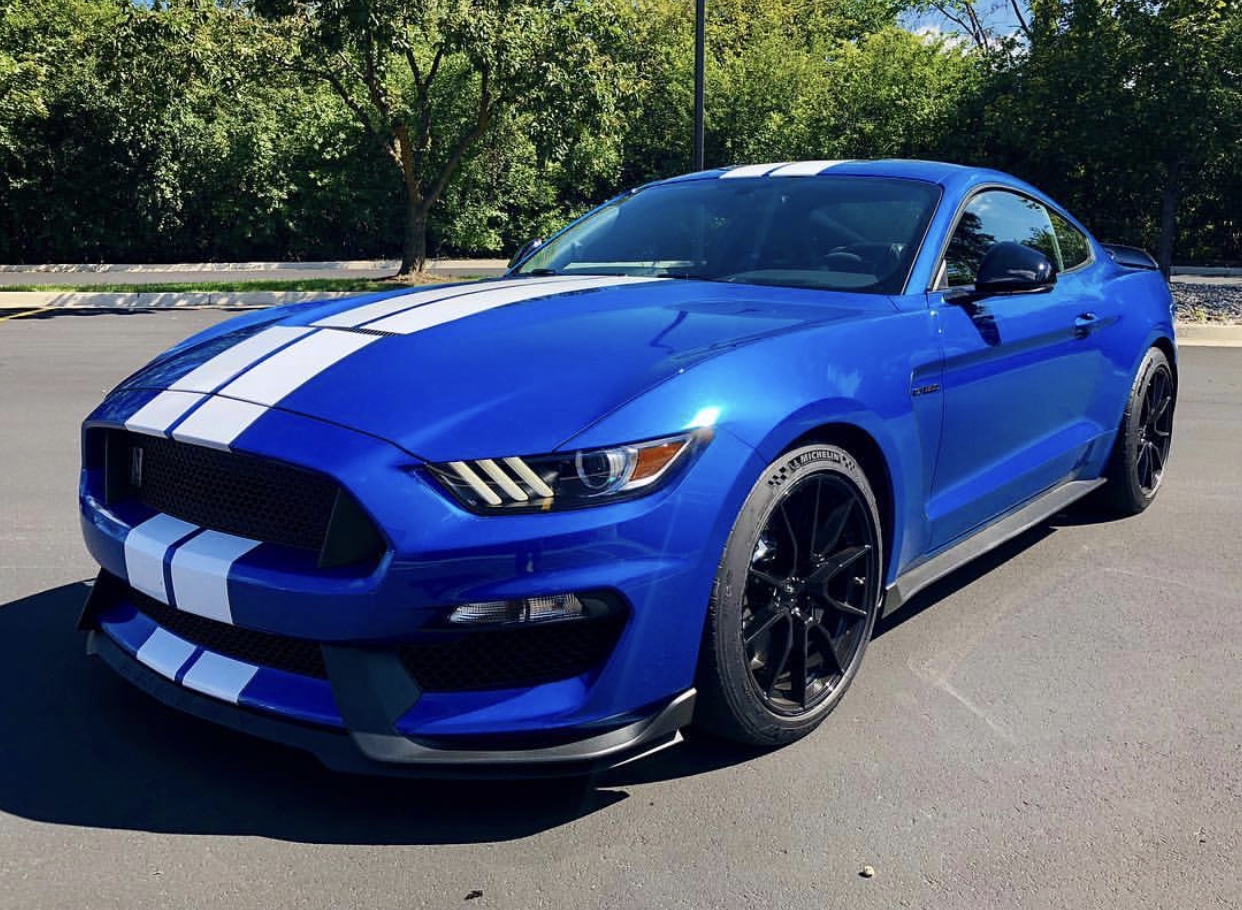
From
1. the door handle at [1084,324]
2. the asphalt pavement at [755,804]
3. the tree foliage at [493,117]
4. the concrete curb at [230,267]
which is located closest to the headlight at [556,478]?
the asphalt pavement at [755,804]

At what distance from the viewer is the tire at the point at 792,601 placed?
99.3 inches

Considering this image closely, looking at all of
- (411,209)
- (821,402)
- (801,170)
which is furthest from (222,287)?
(821,402)

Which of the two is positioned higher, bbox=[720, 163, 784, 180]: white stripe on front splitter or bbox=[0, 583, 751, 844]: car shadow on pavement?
bbox=[720, 163, 784, 180]: white stripe on front splitter

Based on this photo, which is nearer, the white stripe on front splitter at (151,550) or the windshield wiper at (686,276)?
the white stripe on front splitter at (151,550)

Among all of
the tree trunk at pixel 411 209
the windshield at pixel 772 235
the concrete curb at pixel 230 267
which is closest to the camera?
the windshield at pixel 772 235

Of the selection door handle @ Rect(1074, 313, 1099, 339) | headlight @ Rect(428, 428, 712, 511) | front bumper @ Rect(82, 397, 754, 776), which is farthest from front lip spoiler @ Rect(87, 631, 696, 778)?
door handle @ Rect(1074, 313, 1099, 339)

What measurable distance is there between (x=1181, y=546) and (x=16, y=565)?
4.69 m

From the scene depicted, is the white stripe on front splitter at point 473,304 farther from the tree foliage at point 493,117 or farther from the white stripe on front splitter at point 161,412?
the tree foliage at point 493,117

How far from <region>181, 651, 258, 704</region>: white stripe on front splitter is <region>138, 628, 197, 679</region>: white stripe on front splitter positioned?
0.16 feet

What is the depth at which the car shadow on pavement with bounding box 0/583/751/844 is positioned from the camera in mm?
2453

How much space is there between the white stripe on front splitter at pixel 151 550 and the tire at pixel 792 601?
124 cm

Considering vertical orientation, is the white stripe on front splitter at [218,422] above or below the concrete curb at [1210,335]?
above

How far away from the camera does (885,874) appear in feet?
7.55

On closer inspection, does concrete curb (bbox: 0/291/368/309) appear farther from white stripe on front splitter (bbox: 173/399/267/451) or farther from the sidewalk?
white stripe on front splitter (bbox: 173/399/267/451)
